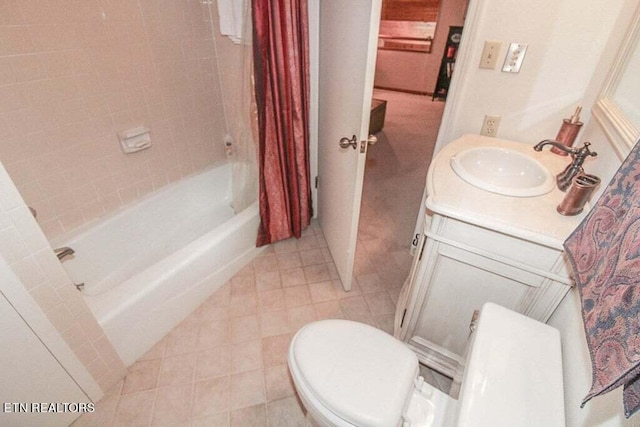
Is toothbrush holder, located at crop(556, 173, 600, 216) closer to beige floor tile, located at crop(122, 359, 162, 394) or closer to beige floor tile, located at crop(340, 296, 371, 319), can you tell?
beige floor tile, located at crop(340, 296, 371, 319)

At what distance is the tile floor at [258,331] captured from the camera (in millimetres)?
1232

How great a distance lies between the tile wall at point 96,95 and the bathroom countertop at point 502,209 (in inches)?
66.4

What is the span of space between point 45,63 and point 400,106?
4.85m

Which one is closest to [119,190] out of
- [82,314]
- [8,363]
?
[82,314]

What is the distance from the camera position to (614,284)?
490 mm

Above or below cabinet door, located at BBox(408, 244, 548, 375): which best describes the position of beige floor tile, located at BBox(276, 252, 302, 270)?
below

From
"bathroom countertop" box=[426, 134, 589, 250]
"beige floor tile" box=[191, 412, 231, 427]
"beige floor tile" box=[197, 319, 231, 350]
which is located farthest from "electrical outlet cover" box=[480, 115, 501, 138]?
"beige floor tile" box=[191, 412, 231, 427]

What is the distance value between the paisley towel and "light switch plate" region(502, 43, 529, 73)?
0.96 m

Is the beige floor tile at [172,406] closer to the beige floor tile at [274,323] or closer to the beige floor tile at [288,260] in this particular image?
the beige floor tile at [274,323]

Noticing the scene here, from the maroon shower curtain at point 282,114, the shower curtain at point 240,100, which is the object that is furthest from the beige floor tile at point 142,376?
the shower curtain at point 240,100

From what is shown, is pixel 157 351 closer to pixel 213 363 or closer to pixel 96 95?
pixel 213 363

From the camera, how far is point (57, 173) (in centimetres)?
150

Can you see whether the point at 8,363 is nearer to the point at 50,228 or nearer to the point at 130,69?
the point at 50,228

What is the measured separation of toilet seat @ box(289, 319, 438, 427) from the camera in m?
0.82
